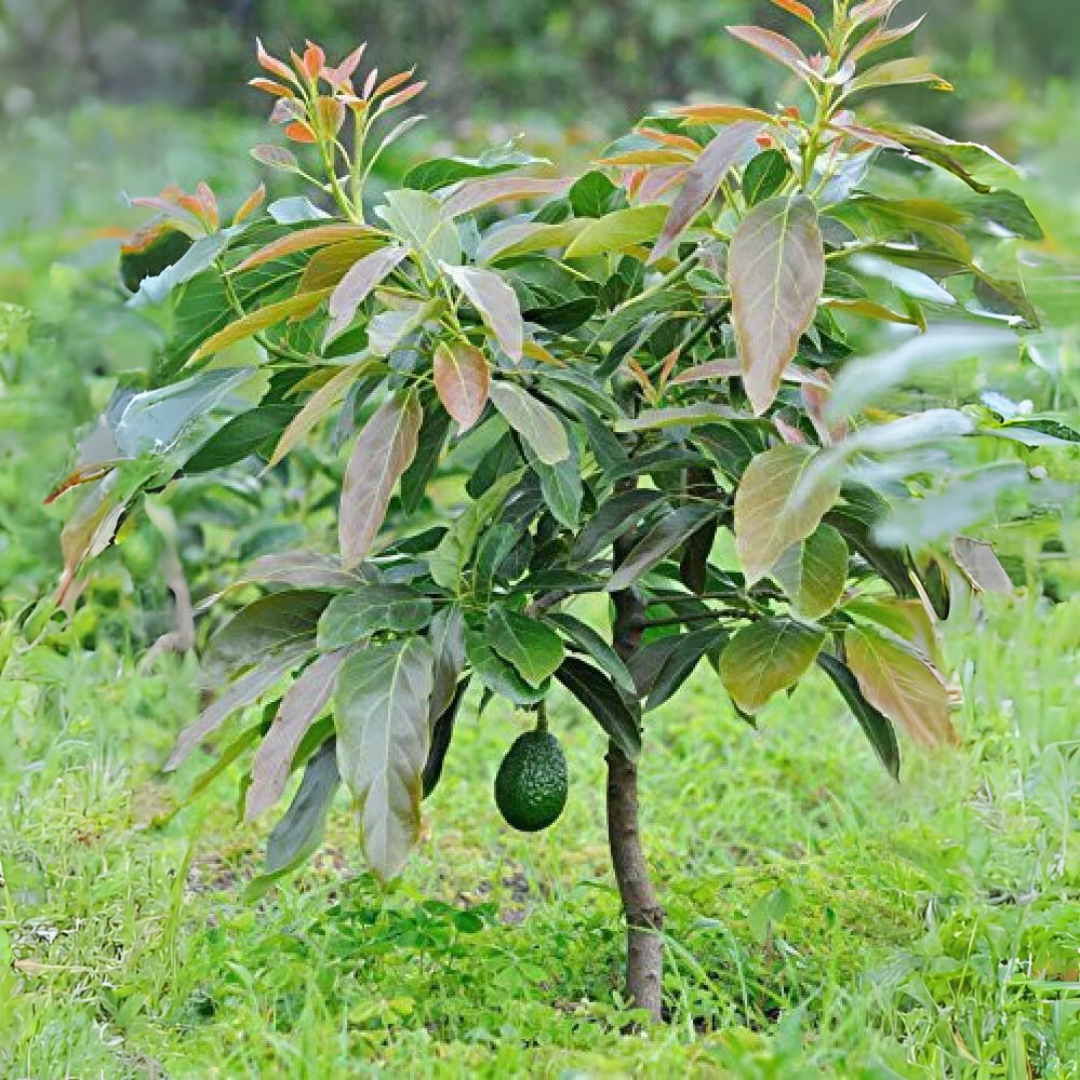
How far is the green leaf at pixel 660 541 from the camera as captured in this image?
4.70ft

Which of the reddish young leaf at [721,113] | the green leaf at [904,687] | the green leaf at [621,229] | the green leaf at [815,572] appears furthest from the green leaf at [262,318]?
the green leaf at [904,687]

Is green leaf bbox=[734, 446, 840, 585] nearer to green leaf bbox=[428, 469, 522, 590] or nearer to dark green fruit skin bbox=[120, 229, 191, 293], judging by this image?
green leaf bbox=[428, 469, 522, 590]

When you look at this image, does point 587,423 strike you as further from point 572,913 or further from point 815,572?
point 572,913

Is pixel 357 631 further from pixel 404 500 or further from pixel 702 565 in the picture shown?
pixel 702 565

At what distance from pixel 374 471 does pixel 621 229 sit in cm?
30

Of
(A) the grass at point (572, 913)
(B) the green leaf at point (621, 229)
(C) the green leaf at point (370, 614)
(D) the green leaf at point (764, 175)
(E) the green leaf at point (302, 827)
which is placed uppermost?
(D) the green leaf at point (764, 175)

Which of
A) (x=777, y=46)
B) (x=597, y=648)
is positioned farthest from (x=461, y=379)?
(x=777, y=46)

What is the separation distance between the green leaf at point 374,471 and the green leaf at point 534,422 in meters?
0.08

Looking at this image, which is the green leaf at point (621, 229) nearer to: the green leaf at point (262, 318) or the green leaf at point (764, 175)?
the green leaf at point (764, 175)

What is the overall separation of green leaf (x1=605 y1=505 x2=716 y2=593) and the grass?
1.31ft

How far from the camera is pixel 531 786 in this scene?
1.57 m

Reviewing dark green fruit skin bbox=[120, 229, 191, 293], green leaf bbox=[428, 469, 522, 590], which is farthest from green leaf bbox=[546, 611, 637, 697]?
dark green fruit skin bbox=[120, 229, 191, 293]

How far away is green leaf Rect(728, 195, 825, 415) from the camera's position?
126 centimetres

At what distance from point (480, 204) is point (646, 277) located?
1.06 feet
